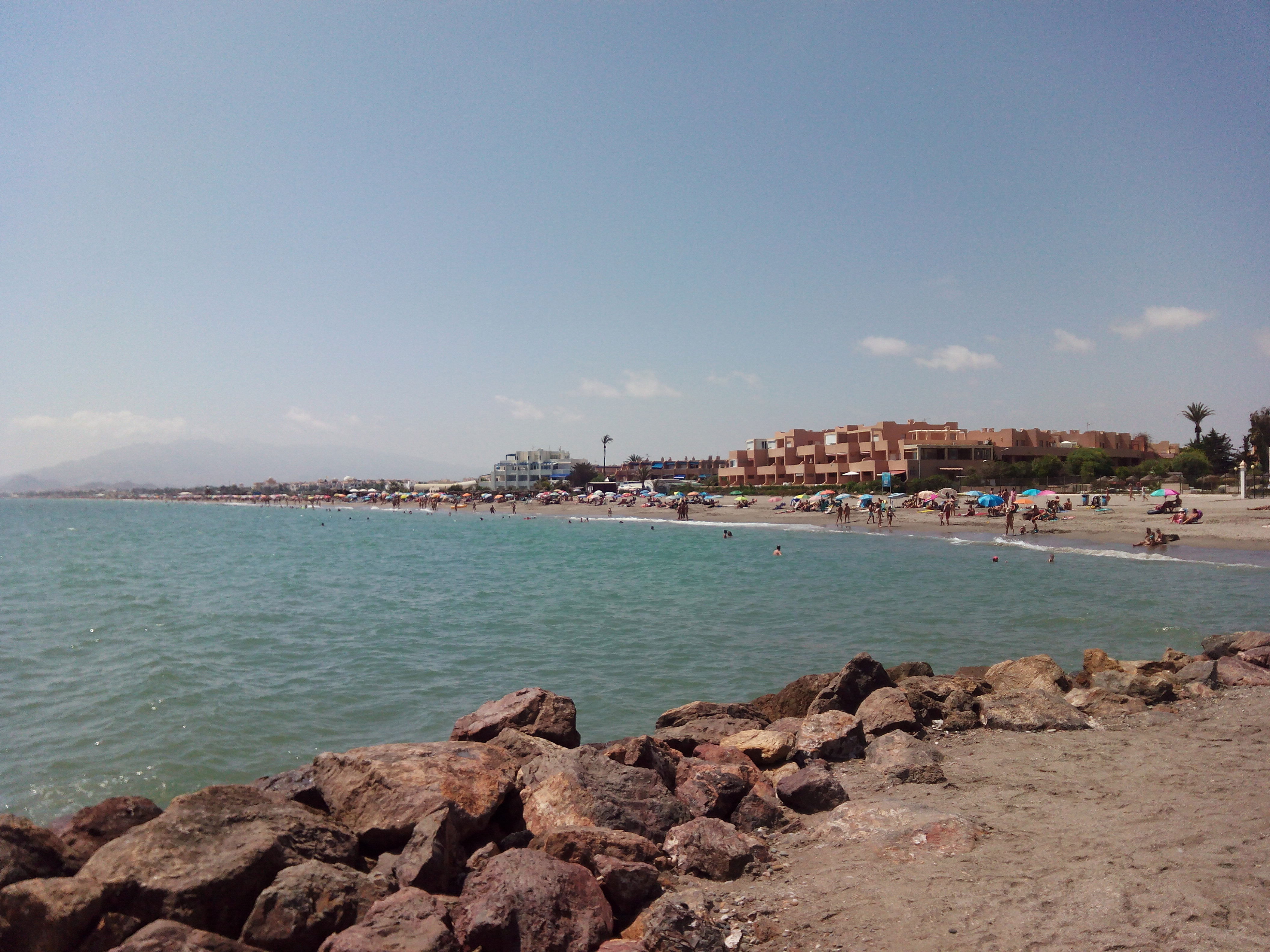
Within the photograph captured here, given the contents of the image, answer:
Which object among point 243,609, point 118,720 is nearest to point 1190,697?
point 118,720

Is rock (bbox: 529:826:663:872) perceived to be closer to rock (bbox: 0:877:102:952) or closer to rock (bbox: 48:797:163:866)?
rock (bbox: 0:877:102:952)

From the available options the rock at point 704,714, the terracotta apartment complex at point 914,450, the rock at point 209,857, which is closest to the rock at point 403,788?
the rock at point 209,857

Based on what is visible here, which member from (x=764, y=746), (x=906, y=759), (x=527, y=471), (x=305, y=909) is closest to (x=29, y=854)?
(x=305, y=909)

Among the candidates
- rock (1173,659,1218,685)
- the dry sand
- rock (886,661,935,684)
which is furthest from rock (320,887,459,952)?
rock (1173,659,1218,685)

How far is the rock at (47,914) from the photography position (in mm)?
3904

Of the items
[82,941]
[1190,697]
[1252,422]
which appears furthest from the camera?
[1252,422]

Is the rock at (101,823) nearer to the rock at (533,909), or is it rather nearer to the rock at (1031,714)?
the rock at (533,909)

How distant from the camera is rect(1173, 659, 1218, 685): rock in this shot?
1012 cm

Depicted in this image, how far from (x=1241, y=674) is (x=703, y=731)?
7477 mm

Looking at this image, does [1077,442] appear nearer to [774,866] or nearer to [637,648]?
[637,648]

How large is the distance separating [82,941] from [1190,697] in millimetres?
11157

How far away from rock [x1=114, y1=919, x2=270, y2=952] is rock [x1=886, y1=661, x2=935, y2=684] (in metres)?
8.86

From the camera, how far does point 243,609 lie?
21797 mm

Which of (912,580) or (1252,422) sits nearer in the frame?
(912,580)
